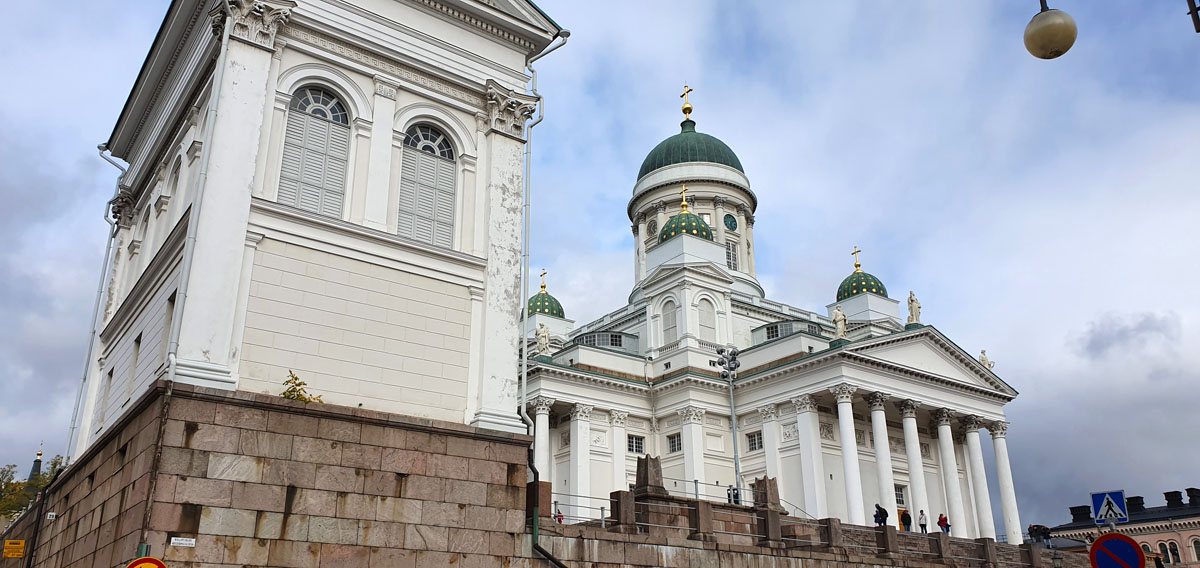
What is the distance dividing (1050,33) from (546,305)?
4902 centimetres

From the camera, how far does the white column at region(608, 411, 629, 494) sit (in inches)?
1727

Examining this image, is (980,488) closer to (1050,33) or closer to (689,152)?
(689,152)

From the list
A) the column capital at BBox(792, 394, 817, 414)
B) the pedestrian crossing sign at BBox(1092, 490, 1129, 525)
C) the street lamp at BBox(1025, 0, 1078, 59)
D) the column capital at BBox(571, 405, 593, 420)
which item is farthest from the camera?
the column capital at BBox(571, 405, 593, 420)

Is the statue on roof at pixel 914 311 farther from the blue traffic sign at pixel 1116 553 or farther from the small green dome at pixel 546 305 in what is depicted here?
the blue traffic sign at pixel 1116 553

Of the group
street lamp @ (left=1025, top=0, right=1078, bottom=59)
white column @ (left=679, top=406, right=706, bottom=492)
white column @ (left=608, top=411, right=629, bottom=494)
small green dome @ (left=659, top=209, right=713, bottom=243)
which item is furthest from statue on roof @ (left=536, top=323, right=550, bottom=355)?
street lamp @ (left=1025, top=0, right=1078, bottom=59)

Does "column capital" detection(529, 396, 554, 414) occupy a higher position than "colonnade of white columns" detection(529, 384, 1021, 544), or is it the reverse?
"column capital" detection(529, 396, 554, 414)

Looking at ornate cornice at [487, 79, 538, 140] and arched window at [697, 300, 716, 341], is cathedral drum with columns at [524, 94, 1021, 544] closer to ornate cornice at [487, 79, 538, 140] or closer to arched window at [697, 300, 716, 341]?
arched window at [697, 300, 716, 341]

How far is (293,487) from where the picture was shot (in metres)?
13.3

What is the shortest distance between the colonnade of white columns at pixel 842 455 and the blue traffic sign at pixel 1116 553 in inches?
1160

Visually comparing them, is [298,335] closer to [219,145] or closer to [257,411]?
[257,411]

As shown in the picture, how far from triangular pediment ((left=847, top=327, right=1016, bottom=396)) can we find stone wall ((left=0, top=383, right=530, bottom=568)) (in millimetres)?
30418

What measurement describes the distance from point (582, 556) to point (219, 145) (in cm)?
895

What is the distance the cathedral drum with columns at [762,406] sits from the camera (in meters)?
42.3

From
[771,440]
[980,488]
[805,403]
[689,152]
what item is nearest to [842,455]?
[805,403]
